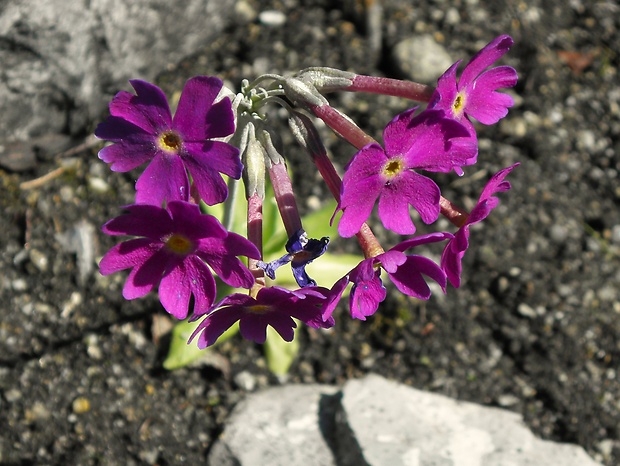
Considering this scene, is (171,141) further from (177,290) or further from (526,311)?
(526,311)

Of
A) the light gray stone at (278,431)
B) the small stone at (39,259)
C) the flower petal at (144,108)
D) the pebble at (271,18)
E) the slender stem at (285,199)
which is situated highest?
the flower petal at (144,108)

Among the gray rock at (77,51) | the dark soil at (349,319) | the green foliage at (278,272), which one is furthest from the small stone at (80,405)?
the gray rock at (77,51)

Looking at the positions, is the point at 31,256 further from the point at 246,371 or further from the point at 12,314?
the point at 246,371

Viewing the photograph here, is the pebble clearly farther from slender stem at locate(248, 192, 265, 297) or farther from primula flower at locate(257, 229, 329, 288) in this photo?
primula flower at locate(257, 229, 329, 288)

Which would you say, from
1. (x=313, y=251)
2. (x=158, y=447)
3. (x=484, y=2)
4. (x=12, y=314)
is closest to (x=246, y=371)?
(x=158, y=447)

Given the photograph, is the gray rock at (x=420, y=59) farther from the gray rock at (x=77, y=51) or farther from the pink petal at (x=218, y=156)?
the pink petal at (x=218, y=156)

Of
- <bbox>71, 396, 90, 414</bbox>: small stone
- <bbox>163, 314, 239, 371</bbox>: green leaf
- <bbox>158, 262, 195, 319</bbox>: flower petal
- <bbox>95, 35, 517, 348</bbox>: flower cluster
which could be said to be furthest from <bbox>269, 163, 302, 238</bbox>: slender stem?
<bbox>71, 396, 90, 414</bbox>: small stone

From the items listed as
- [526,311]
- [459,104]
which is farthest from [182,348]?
[526,311]
